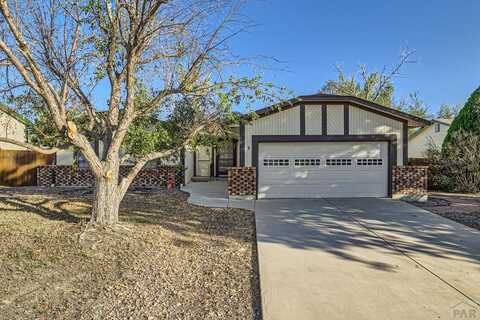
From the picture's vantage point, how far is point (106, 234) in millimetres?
4762

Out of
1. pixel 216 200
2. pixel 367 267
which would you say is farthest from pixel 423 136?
pixel 367 267

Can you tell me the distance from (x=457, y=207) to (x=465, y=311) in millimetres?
6515

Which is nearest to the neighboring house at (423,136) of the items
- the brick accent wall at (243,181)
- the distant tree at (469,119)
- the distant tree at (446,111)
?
the distant tree at (469,119)

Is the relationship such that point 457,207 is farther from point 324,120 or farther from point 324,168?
point 324,120

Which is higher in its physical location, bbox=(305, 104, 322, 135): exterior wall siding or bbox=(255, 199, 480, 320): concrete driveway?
bbox=(305, 104, 322, 135): exterior wall siding

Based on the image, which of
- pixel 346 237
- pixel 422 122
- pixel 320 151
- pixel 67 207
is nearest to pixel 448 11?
pixel 422 122

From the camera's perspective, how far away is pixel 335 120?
9.50 m

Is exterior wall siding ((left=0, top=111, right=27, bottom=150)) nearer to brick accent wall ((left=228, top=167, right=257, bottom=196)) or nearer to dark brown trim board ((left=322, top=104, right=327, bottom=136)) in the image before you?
brick accent wall ((left=228, top=167, right=257, bottom=196))

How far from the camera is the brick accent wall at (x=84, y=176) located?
12281 millimetres

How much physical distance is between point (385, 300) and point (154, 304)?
2374mm

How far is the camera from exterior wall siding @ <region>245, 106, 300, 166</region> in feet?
31.1

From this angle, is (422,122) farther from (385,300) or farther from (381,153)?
(385,300)

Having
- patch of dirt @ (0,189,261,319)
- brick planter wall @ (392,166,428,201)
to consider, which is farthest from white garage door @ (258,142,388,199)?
patch of dirt @ (0,189,261,319)

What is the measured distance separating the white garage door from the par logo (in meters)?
6.79
